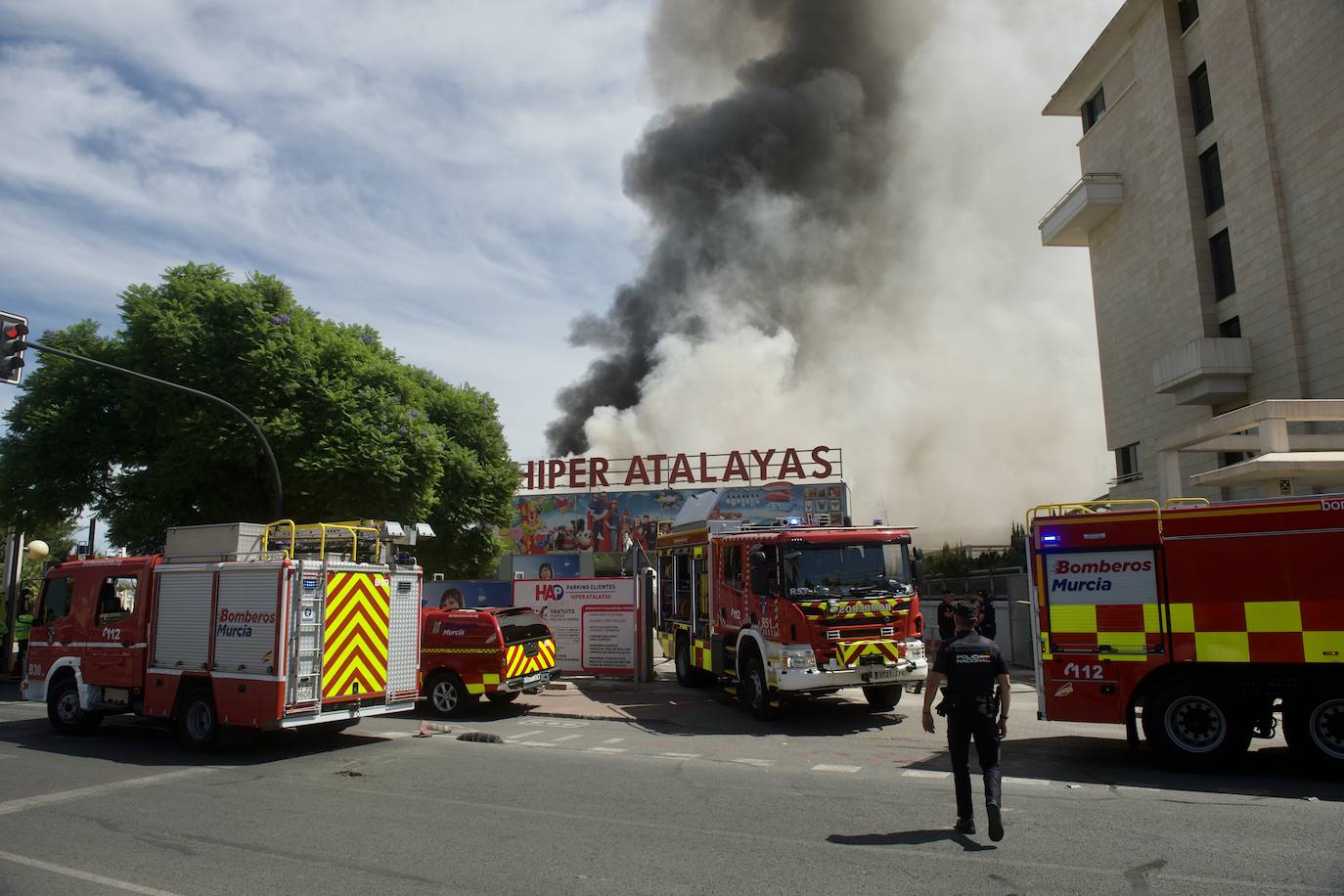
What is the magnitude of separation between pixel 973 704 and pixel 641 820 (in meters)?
2.63

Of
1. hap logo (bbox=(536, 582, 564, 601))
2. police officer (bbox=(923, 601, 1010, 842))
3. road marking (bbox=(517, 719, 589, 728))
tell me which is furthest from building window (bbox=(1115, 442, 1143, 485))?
police officer (bbox=(923, 601, 1010, 842))

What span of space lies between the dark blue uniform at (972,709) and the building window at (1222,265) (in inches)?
884

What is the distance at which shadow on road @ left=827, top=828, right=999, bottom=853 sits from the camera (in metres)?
5.88

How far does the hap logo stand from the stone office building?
1136 cm

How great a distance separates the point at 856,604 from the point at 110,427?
16703mm

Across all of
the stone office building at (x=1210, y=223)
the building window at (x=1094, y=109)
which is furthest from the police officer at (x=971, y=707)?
the building window at (x=1094, y=109)

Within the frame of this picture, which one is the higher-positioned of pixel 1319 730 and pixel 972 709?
pixel 972 709

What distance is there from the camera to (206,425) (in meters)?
18.1

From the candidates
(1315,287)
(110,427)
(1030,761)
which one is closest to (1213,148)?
(1315,287)

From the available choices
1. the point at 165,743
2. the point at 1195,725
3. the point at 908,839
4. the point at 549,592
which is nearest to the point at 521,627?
the point at 549,592

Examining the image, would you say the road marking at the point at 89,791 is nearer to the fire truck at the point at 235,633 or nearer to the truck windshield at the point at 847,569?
the fire truck at the point at 235,633

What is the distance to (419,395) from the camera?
80.2ft

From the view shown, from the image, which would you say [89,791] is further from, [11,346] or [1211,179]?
[1211,179]

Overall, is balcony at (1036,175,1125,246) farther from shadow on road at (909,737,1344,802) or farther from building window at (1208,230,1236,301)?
shadow on road at (909,737,1344,802)
